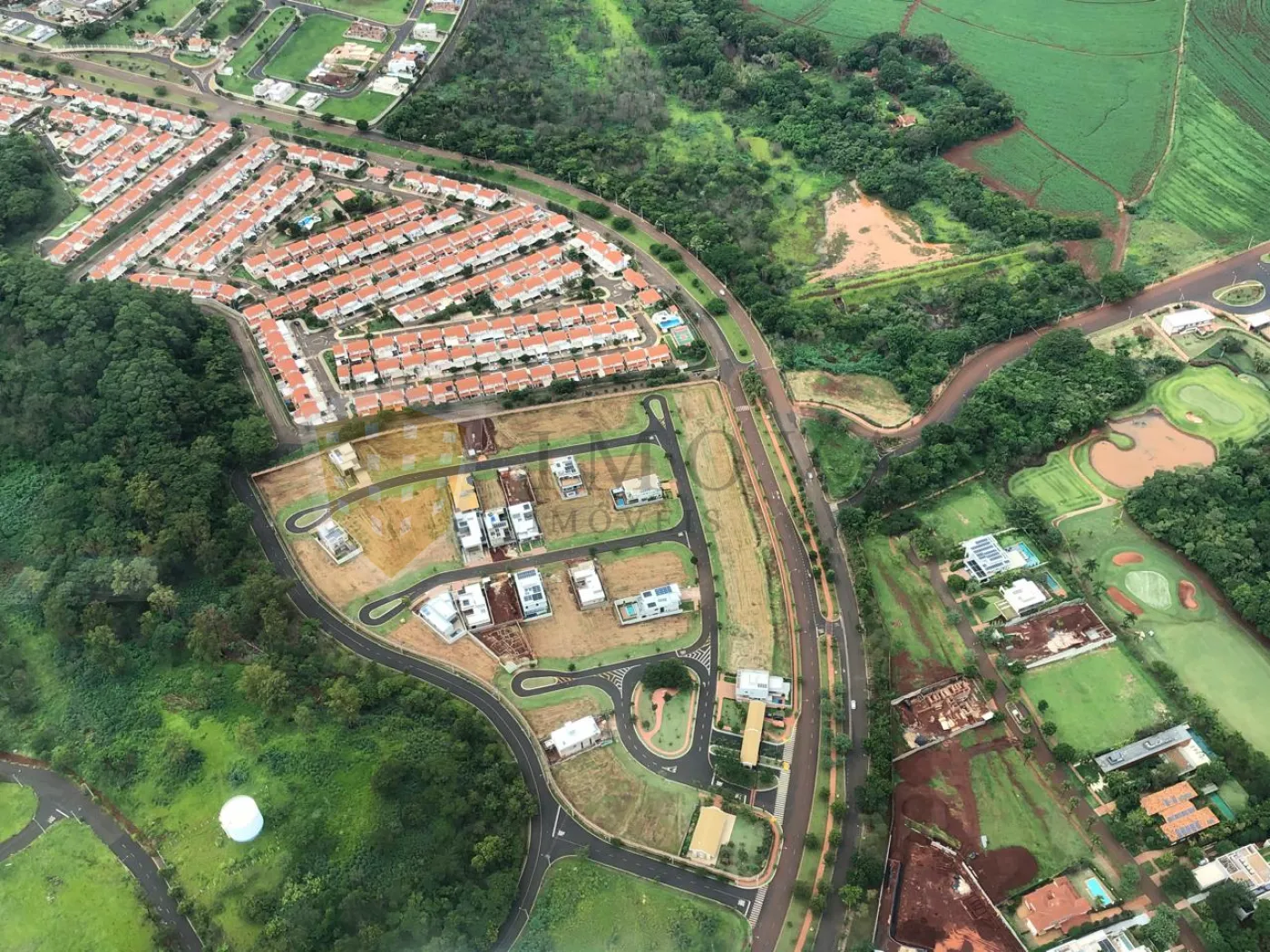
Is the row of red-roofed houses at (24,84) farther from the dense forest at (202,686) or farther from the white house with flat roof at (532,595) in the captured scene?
the white house with flat roof at (532,595)

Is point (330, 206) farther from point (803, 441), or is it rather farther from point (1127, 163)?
point (1127, 163)

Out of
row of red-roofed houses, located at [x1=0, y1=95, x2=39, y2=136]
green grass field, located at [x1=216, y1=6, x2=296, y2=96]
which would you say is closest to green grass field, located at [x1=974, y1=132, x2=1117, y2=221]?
green grass field, located at [x1=216, y1=6, x2=296, y2=96]

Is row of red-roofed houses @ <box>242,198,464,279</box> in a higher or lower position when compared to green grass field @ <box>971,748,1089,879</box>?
higher

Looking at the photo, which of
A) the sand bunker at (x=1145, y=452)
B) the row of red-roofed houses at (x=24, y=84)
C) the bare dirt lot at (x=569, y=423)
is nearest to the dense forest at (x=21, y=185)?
the row of red-roofed houses at (x=24, y=84)

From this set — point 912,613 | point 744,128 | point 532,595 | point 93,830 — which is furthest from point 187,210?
point 912,613

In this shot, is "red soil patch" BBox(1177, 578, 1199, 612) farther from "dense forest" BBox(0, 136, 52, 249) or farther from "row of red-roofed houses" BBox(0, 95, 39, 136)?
"row of red-roofed houses" BBox(0, 95, 39, 136)

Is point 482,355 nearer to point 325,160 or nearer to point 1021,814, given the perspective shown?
point 325,160
